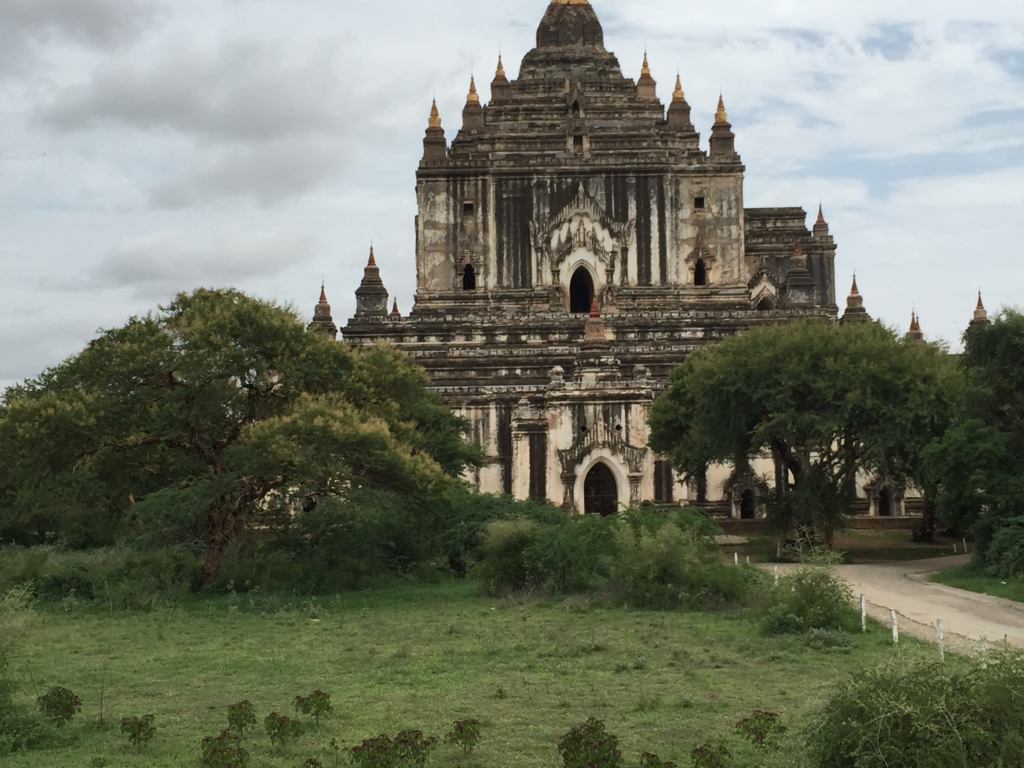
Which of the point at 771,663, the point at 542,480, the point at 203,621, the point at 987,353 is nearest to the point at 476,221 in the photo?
the point at 542,480

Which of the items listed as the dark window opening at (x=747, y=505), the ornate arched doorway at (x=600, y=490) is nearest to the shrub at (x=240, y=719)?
the ornate arched doorway at (x=600, y=490)

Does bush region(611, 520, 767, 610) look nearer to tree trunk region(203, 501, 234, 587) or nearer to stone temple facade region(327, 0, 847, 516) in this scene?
tree trunk region(203, 501, 234, 587)

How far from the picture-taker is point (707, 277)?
187ft

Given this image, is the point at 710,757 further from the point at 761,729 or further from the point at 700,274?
the point at 700,274

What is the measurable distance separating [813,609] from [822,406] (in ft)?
53.7

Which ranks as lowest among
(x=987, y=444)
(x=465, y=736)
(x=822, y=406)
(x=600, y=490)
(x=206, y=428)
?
(x=465, y=736)

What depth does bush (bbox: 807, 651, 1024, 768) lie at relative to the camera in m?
12.2

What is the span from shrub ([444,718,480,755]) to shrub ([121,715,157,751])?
3109 millimetres

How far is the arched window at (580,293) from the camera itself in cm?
5734

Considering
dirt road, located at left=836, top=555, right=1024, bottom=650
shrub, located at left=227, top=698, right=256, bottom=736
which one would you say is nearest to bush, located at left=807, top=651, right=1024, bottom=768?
shrub, located at left=227, top=698, right=256, bottom=736

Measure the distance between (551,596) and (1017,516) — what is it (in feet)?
32.7

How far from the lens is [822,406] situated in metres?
38.6

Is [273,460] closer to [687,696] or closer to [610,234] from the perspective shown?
[687,696]

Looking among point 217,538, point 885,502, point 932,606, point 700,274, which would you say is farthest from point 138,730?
point 700,274
